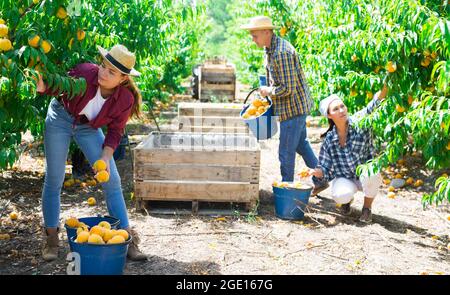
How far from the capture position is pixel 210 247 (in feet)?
15.9

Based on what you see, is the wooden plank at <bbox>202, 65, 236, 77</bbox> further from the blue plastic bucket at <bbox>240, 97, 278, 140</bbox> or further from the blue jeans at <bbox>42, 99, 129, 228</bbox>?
the blue jeans at <bbox>42, 99, 129, 228</bbox>

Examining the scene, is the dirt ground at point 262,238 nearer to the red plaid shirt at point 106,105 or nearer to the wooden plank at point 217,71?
the red plaid shirt at point 106,105

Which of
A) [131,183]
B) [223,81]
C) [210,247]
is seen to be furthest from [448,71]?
[223,81]

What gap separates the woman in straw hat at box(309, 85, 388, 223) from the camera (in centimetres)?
559

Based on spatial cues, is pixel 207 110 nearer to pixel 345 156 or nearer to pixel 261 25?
pixel 261 25

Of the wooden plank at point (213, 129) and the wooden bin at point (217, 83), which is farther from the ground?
the wooden bin at point (217, 83)

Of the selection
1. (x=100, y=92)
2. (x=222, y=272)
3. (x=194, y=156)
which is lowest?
(x=222, y=272)

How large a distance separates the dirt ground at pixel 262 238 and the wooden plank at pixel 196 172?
0.37 meters

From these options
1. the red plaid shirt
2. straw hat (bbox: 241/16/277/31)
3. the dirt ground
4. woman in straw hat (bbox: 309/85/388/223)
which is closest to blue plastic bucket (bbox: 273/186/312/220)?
the dirt ground

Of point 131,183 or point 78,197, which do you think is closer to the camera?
point 78,197

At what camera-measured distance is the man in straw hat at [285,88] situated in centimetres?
593

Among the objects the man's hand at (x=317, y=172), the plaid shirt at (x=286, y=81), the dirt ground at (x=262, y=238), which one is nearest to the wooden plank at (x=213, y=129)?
the dirt ground at (x=262, y=238)

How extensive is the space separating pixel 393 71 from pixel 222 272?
2.14 m

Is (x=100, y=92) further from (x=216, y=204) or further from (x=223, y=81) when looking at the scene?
(x=223, y=81)
